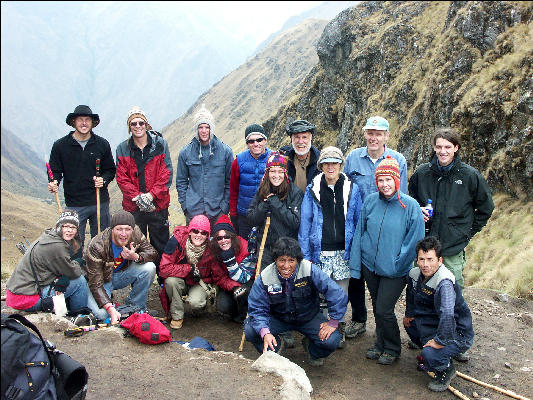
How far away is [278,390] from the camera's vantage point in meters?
5.38

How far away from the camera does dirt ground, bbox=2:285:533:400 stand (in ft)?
18.0

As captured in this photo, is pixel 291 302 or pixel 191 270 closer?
pixel 291 302

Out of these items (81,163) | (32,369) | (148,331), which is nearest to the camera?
(32,369)

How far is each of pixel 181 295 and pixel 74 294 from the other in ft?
6.24

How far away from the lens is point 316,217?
680 cm

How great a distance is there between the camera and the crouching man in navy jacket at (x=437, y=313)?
5848mm

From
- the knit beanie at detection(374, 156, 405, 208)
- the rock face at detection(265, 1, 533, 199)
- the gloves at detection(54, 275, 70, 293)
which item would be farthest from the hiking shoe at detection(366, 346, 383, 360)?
the rock face at detection(265, 1, 533, 199)

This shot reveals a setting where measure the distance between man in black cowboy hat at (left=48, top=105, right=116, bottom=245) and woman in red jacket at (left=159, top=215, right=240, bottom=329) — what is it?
2247 millimetres

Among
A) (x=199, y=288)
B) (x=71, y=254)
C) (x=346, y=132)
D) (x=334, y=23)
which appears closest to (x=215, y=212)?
(x=199, y=288)

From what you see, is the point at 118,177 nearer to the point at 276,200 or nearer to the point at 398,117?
the point at 276,200

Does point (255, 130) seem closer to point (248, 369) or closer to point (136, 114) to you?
point (136, 114)

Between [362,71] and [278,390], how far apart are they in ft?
126

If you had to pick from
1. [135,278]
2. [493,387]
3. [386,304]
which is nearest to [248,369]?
[386,304]

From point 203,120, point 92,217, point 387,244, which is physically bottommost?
point 92,217
